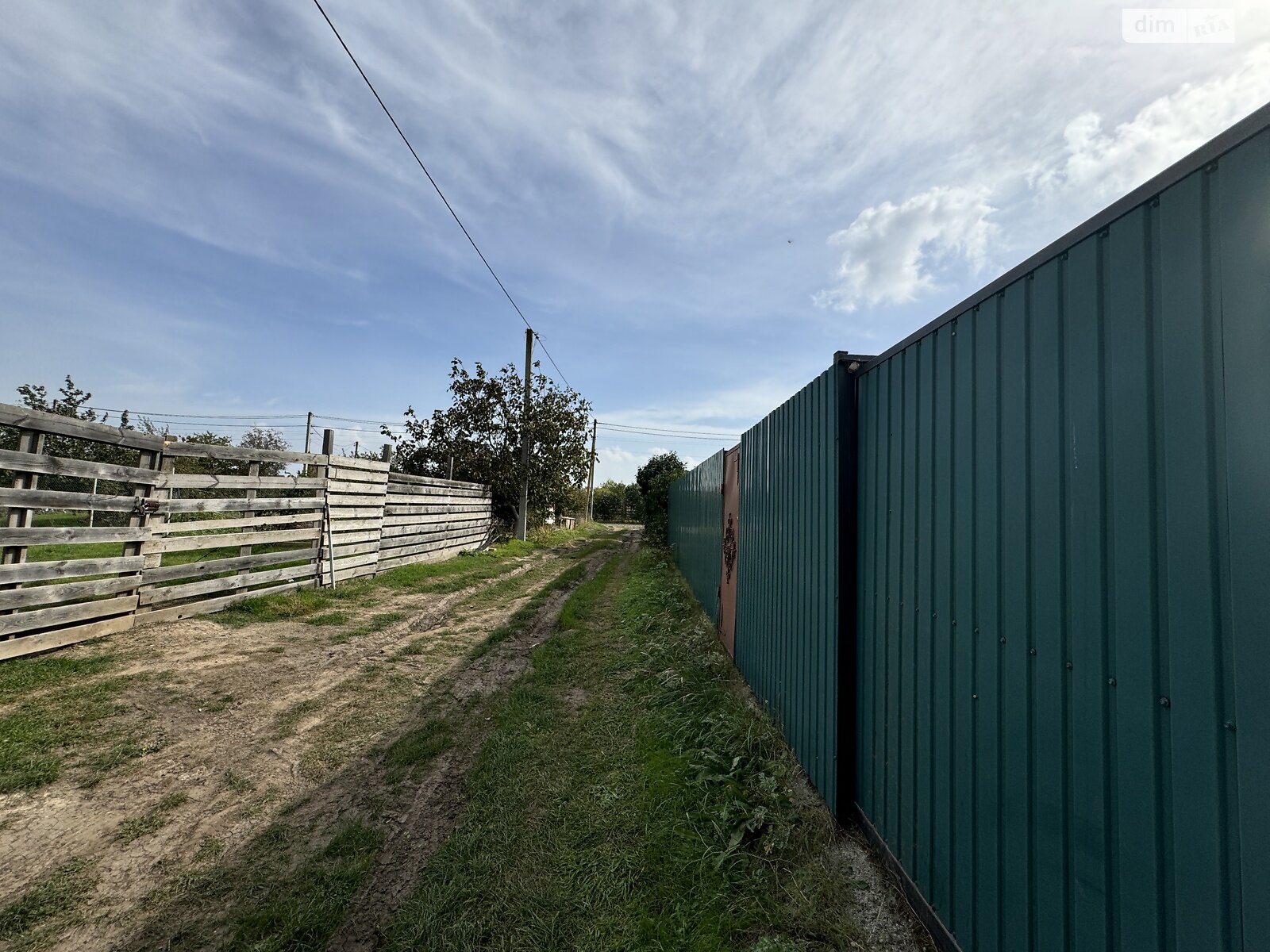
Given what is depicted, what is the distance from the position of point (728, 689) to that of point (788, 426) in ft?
7.05

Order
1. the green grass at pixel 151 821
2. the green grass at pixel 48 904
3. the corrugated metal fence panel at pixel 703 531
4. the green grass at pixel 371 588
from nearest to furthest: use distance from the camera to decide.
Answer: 1. the green grass at pixel 48 904
2. the green grass at pixel 151 821
3. the green grass at pixel 371 588
4. the corrugated metal fence panel at pixel 703 531

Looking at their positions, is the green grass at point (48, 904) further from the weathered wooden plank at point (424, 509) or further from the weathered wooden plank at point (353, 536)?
the weathered wooden plank at point (424, 509)

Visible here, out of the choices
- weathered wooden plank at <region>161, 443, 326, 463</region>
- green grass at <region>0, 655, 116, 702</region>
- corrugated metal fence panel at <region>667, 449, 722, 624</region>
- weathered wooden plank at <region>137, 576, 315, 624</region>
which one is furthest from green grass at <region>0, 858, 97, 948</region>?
corrugated metal fence panel at <region>667, 449, 722, 624</region>

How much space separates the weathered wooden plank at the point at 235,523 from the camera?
Result: 528 centimetres

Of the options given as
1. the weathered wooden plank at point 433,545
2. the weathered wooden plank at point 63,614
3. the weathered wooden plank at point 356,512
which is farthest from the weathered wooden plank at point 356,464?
the weathered wooden plank at point 63,614

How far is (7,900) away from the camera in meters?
1.87

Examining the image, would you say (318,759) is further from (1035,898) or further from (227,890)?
(1035,898)

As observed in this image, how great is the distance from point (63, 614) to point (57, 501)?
909 mm

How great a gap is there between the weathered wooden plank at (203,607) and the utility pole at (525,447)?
29.8ft

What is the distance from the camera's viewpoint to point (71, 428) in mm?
4301

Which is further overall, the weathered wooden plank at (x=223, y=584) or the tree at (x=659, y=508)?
the tree at (x=659, y=508)

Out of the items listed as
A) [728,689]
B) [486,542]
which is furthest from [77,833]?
[486,542]

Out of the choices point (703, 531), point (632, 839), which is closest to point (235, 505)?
point (703, 531)

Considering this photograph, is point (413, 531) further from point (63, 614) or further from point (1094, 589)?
point (1094, 589)
